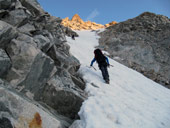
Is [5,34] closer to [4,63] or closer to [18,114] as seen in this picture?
[4,63]

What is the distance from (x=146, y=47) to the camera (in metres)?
28.9

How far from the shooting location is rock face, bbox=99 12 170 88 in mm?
23103

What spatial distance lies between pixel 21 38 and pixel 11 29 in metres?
0.65

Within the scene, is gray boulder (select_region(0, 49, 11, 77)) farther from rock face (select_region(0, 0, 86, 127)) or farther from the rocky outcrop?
the rocky outcrop

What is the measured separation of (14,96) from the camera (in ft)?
14.3

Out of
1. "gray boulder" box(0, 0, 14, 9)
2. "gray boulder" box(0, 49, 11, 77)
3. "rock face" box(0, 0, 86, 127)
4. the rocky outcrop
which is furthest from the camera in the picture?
"gray boulder" box(0, 0, 14, 9)

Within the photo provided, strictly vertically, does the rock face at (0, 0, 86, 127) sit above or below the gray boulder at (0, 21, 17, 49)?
below

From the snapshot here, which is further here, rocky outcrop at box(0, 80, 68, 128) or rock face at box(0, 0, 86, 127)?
rock face at box(0, 0, 86, 127)

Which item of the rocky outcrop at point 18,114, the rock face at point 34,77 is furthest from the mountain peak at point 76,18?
the rocky outcrop at point 18,114

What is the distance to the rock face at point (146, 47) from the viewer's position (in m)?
23.1

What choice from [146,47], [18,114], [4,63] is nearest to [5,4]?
[4,63]

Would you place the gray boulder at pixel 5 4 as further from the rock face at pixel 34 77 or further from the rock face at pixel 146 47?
the rock face at pixel 146 47

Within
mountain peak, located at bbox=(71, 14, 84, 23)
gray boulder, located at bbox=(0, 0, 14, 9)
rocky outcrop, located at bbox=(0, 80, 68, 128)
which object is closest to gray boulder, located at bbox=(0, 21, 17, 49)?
rocky outcrop, located at bbox=(0, 80, 68, 128)

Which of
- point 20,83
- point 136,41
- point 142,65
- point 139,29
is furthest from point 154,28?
point 20,83
